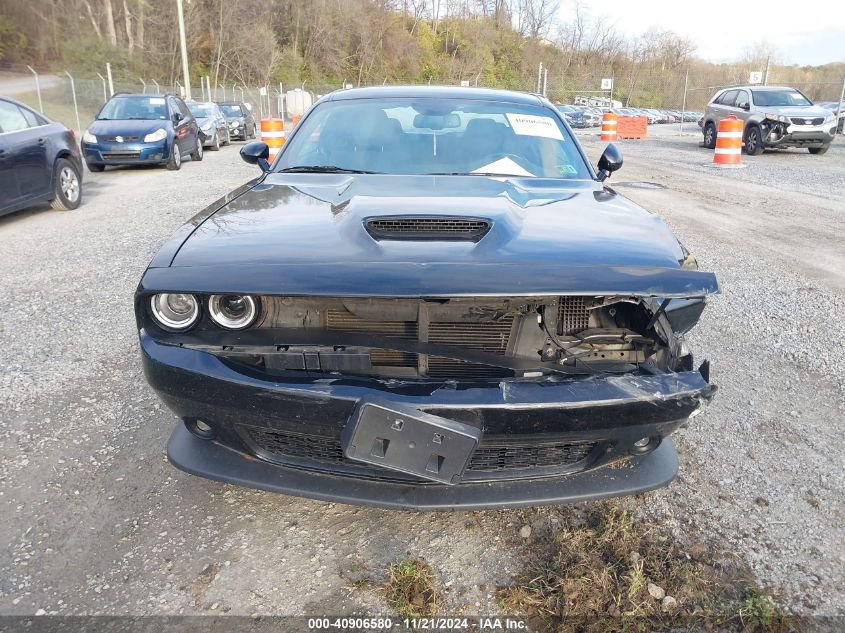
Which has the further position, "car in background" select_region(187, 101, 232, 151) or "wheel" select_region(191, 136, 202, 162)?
"car in background" select_region(187, 101, 232, 151)

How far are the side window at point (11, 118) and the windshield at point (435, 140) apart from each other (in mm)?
5370

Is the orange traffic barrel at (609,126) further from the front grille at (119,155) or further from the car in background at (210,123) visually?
the front grille at (119,155)

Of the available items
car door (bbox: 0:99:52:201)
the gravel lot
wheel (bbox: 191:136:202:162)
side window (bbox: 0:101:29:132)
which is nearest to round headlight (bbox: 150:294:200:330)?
the gravel lot

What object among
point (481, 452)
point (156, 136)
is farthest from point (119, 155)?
point (481, 452)

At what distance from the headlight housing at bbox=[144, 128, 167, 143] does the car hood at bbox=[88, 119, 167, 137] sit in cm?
6

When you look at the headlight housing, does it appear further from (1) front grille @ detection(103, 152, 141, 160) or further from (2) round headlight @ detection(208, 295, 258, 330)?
(2) round headlight @ detection(208, 295, 258, 330)

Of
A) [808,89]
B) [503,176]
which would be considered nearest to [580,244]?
[503,176]

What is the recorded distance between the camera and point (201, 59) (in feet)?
142

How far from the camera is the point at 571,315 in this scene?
2.14 meters

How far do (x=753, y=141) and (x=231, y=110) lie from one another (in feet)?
57.1

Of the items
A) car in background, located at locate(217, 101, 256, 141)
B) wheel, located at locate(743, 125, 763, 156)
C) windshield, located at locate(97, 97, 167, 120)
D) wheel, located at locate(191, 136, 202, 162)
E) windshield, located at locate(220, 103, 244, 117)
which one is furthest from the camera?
windshield, located at locate(220, 103, 244, 117)

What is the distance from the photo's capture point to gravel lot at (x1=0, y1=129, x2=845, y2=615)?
1.93 meters

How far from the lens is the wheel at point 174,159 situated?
12719 mm

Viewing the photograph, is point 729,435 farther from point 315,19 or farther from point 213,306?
point 315,19
